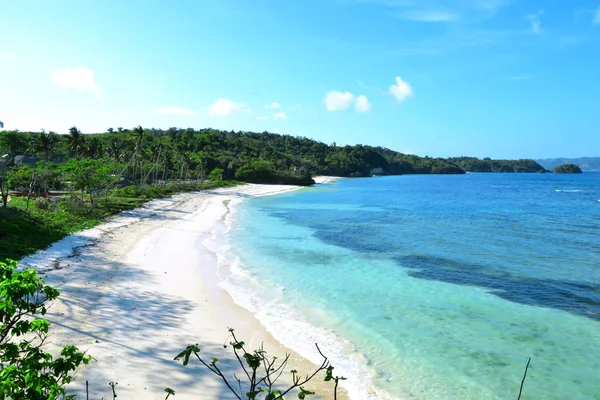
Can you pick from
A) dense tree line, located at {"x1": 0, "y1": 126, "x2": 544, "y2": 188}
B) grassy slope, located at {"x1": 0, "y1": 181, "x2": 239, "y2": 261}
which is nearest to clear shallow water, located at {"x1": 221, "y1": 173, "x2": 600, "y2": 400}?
grassy slope, located at {"x1": 0, "y1": 181, "x2": 239, "y2": 261}

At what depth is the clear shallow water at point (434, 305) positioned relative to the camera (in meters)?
8.98

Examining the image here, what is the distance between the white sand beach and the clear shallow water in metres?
1.23

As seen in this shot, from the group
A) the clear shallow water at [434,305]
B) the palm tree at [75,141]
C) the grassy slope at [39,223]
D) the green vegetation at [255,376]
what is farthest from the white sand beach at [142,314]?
the palm tree at [75,141]

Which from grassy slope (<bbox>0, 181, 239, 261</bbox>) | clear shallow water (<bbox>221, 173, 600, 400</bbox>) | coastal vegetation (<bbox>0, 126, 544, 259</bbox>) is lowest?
clear shallow water (<bbox>221, 173, 600, 400</bbox>)

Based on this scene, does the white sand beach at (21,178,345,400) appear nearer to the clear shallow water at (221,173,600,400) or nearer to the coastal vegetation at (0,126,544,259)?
the clear shallow water at (221,173,600,400)

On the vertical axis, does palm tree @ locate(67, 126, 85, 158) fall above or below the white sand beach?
above

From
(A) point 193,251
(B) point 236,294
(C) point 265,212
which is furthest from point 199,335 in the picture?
(C) point 265,212

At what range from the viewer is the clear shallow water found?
898 cm

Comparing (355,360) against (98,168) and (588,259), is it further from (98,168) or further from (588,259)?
(98,168)

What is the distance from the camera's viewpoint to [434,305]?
13656 mm

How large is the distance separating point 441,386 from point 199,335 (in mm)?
5869

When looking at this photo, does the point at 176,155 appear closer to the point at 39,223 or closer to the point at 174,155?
the point at 174,155

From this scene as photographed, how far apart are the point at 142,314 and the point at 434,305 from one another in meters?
9.39

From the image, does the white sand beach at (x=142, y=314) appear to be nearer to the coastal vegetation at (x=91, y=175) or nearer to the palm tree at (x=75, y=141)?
the coastal vegetation at (x=91, y=175)
